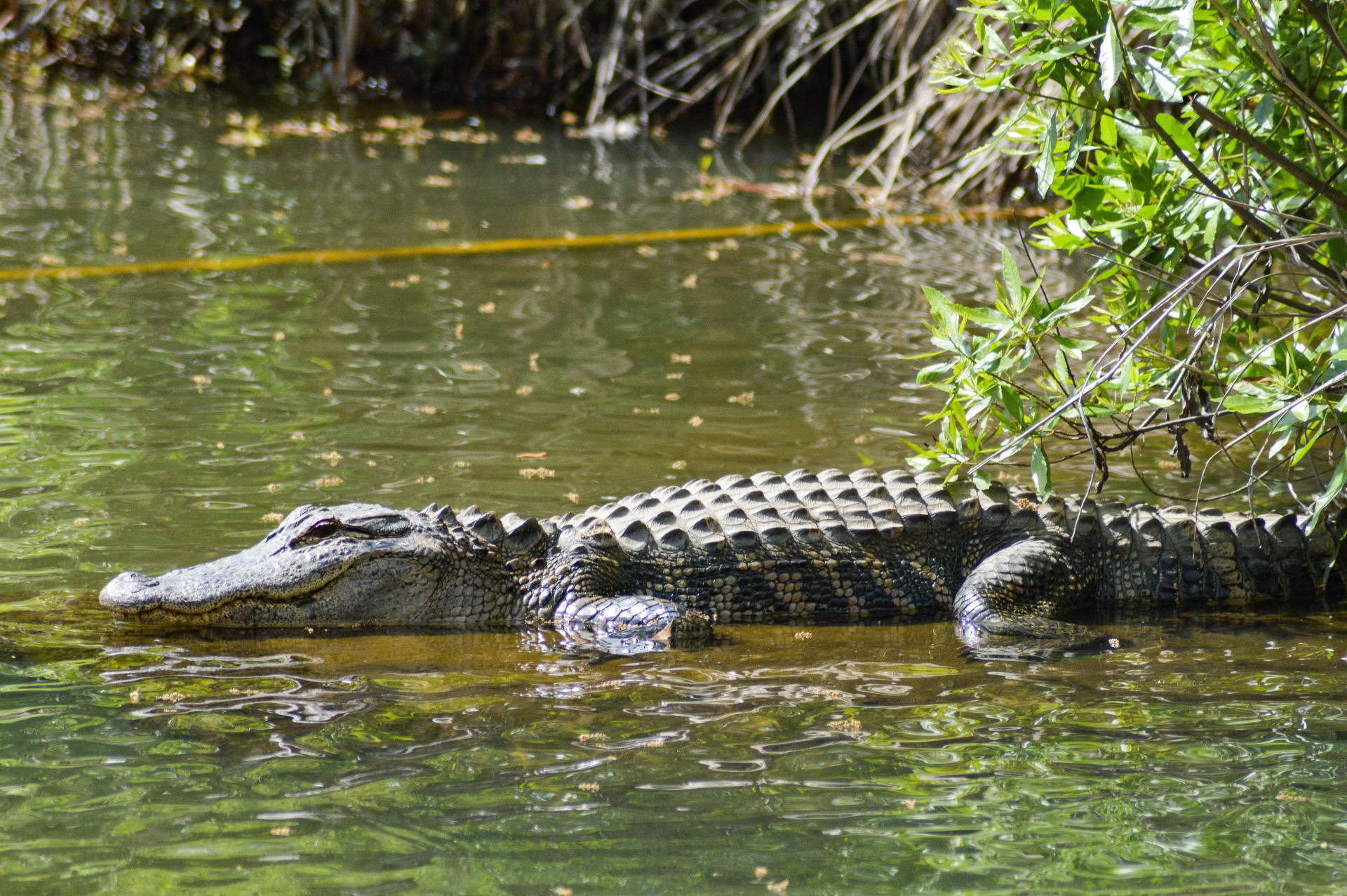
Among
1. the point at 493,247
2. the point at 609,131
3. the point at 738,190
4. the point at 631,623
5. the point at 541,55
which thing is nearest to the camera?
the point at 631,623

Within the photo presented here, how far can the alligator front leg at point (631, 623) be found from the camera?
4414 mm

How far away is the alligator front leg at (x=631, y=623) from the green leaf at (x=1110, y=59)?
6.90 feet

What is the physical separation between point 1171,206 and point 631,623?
2143mm

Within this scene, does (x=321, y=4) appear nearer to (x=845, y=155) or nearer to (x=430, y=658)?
(x=845, y=155)

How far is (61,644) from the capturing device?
162 inches

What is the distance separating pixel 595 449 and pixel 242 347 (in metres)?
2.27

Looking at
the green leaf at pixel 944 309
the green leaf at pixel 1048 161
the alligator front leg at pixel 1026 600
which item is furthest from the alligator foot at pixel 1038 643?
the green leaf at pixel 1048 161

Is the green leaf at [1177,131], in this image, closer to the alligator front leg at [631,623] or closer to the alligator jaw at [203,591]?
the alligator front leg at [631,623]

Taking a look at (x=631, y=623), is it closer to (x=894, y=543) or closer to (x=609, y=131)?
(x=894, y=543)

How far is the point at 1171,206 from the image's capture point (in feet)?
13.9

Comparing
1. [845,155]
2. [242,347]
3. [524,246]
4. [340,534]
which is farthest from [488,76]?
[340,534]

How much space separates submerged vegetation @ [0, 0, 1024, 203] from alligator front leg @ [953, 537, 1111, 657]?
7.60m

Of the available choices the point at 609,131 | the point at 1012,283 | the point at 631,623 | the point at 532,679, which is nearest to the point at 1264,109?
the point at 1012,283

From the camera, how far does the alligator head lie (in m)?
4.36
